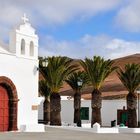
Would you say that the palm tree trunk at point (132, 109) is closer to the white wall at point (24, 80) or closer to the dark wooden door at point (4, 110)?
the white wall at point (24, 80)

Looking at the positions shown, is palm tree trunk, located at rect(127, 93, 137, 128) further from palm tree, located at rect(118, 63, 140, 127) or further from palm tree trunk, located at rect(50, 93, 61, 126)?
palm tree trunk, located at rect(50, 93, 61, 126)

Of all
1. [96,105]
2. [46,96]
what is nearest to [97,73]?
[96,105]

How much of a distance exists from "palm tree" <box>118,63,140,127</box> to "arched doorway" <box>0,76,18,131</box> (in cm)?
1211

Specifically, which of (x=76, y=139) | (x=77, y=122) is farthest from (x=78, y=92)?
(x=76, y=139)

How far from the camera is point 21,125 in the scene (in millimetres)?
25328

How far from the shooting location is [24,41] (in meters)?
26.3

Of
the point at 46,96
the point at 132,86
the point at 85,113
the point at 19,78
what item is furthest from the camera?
the point at 85,113

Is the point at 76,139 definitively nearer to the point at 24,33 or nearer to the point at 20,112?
the point at 20,112

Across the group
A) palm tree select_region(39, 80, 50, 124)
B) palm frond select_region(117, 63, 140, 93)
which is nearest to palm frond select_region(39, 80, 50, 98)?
palm tree select_region(39, 80, 50, 124)

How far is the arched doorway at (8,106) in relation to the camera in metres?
24.7

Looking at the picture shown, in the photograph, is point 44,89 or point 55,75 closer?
point 55,75

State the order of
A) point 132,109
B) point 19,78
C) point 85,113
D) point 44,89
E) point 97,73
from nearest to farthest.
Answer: point 19,78 < point 97,73 < point 132,109 < point 44,89 < point 85,113

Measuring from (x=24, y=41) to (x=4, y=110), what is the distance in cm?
465

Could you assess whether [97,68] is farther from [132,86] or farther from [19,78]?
[19,78]
